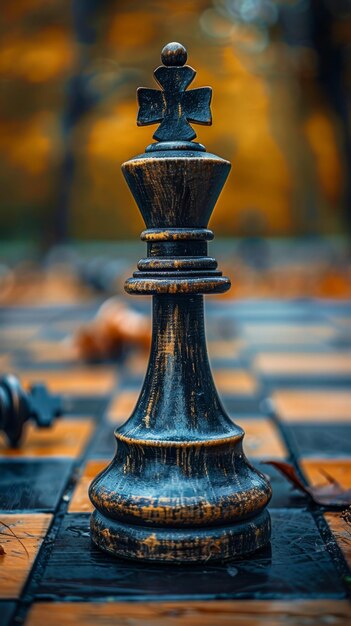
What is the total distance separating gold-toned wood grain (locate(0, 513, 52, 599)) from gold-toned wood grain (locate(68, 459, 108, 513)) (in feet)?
0.20

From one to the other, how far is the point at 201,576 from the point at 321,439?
808 millimetres

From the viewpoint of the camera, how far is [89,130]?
11781mm

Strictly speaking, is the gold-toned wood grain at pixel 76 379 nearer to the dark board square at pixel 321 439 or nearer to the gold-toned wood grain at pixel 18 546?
the dark board square at pixel 321 439

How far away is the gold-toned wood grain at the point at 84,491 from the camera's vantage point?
1.21 meters

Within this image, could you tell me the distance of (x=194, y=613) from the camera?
2.65 ft

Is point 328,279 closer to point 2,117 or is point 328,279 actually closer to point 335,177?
point 335,177

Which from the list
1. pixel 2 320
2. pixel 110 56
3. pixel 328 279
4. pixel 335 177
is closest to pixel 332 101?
pixel 335 177

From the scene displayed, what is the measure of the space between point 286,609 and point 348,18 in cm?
1185

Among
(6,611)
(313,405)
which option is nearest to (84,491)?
(6,611)

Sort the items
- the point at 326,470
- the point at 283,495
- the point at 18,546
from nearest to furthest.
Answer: the point at 18,546 → the point at 283,495 → the point at 326,470

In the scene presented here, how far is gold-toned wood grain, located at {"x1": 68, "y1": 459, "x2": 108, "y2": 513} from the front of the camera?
3.96ft

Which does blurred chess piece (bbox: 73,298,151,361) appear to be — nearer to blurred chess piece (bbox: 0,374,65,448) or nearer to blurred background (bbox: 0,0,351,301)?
blurred chess piece (bbox: 0,374,65,448)

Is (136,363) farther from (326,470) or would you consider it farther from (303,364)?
(326,470)

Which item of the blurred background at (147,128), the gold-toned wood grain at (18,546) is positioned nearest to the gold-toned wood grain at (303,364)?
the gold-toned wood grain at (18,546)
